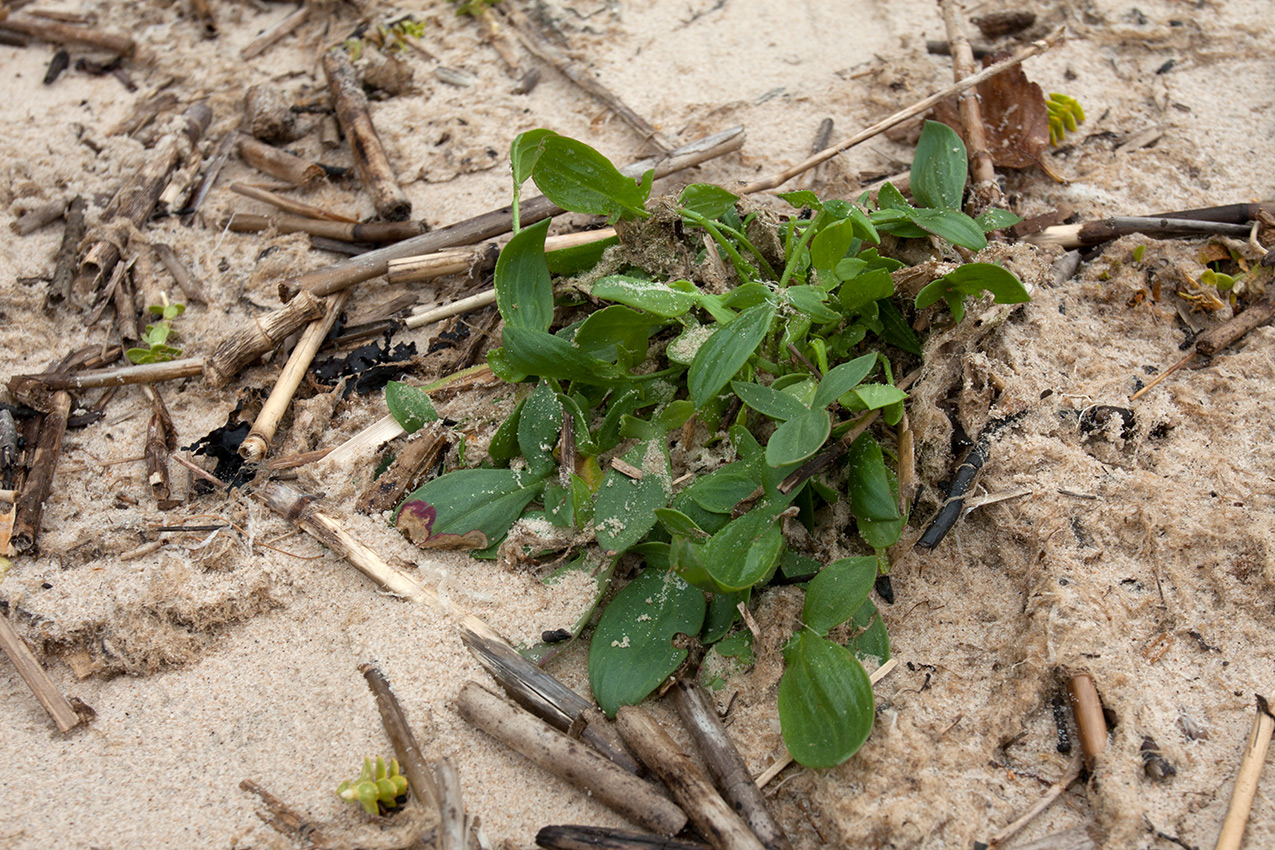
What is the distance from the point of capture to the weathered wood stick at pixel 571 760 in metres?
1.40

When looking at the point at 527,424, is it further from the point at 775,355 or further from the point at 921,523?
the point at 921,523

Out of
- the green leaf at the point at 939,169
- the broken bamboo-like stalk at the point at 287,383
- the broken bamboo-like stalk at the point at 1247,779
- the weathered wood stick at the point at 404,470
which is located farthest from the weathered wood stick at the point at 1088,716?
the broken bamboo-like stalk at the point at 287,383

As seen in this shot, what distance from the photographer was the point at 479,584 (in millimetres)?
1745

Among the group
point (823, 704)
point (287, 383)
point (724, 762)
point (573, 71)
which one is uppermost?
point (573, 71)

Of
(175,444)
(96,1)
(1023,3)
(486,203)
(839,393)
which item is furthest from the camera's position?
(96,1)

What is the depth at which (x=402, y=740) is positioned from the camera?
59.1 inches

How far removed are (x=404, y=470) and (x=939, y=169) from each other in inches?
58.1

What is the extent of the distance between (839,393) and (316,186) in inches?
78.1

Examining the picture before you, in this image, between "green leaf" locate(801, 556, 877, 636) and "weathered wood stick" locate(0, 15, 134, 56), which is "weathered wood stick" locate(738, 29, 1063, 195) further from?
"weathered wood stick" locate(0, 15, 134, 56)

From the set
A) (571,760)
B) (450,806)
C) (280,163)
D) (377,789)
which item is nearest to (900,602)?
(571,760)

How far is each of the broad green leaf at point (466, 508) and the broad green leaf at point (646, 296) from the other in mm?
459

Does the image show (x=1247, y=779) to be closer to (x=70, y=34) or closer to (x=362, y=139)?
(x=362, y=139)

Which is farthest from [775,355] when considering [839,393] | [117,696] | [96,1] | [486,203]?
[96,1]

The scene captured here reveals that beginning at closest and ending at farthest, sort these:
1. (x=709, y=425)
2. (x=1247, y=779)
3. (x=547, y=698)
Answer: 1. (x=1247, y=779)
2. (x=547, y=698)
3. (x=709, y=425)
